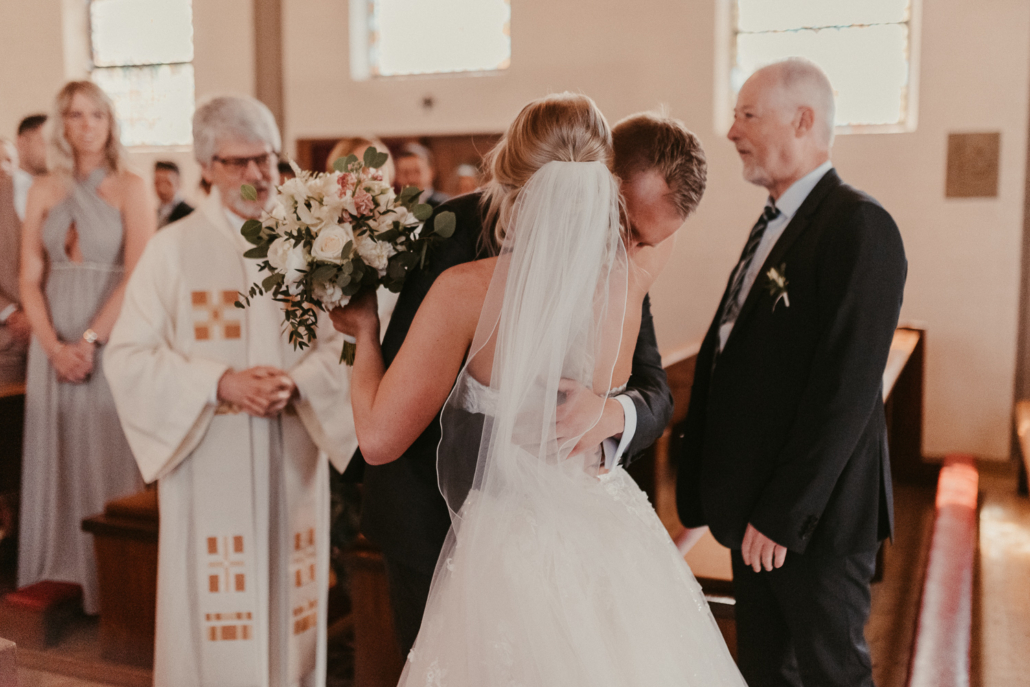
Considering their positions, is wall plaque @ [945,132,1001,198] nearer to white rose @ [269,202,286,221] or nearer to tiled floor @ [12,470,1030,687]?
tiled floor @ [12,470,1030,687]

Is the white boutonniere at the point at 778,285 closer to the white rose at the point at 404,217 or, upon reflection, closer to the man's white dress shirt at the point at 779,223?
the man's white dress shirt at the point at 779,223

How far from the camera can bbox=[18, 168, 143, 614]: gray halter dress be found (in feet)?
11.1

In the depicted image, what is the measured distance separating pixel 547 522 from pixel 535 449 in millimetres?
136

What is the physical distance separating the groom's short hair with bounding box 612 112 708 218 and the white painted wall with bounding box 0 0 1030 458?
475cm

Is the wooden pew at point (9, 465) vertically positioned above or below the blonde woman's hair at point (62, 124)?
below

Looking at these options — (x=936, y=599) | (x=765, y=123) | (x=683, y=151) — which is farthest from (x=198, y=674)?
(x=936, y=599)

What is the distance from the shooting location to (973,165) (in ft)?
21.0

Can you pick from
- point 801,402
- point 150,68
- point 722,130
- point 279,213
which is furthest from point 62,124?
point 150,68

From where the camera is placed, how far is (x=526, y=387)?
5.17 feet

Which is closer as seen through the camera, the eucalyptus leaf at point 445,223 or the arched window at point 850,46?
the eucalyptus leaf at point 445,223

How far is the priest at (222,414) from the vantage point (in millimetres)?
2471

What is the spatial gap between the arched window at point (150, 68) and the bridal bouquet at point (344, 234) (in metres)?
7.19

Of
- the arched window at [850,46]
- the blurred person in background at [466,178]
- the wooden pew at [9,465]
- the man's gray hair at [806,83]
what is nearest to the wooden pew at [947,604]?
the man's gray hair at [806,83]

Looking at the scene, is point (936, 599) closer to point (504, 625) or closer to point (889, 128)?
point (504, 625)
